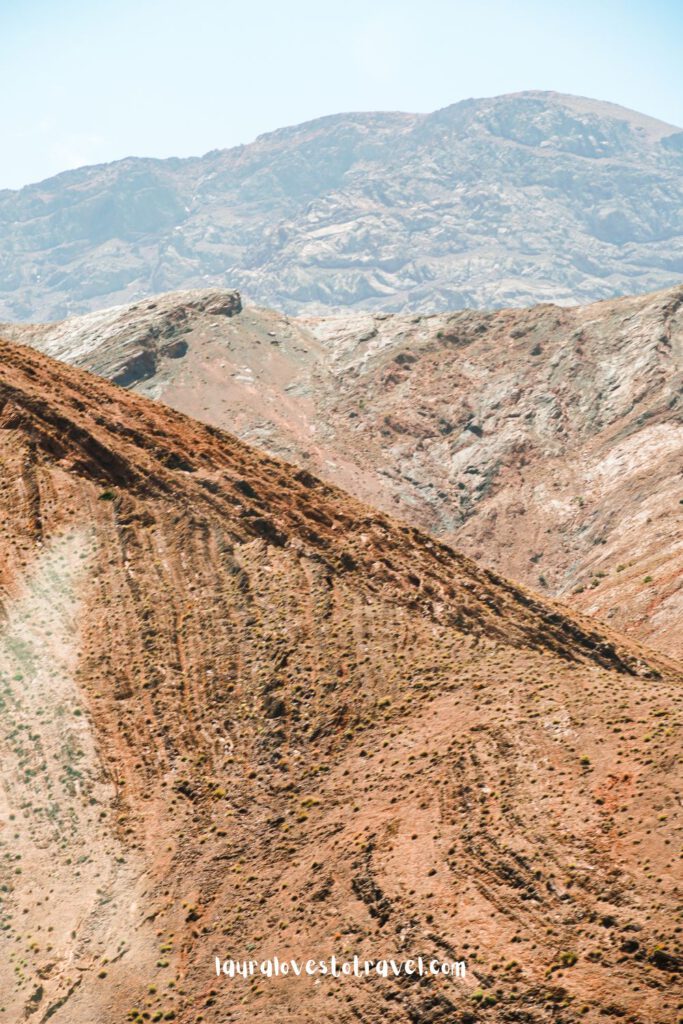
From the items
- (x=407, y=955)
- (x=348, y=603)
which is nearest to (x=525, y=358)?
(x=348, y=603)

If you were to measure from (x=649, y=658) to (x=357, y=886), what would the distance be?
84.4 feet

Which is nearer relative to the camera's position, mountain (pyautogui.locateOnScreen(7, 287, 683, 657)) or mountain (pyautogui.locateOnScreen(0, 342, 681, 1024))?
mountain (pyautogui.locateOnScreen(0, 342, 681, 1024))

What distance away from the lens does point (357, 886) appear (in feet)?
98.7

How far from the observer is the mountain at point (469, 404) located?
8981 cm

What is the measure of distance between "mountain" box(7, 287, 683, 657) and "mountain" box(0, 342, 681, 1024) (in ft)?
118

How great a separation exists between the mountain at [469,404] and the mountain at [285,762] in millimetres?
35867

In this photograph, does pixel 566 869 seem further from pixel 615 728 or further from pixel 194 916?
pixel 194 916

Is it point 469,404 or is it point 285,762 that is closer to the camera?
point 285,762

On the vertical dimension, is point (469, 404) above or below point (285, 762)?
below

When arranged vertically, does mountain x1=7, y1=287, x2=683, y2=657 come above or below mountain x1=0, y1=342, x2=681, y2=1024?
below

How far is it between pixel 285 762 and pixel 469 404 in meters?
80.5

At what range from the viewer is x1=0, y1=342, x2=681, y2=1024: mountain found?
27.3 meters

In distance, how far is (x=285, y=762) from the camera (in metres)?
35.8

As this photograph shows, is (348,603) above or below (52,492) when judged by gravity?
below
